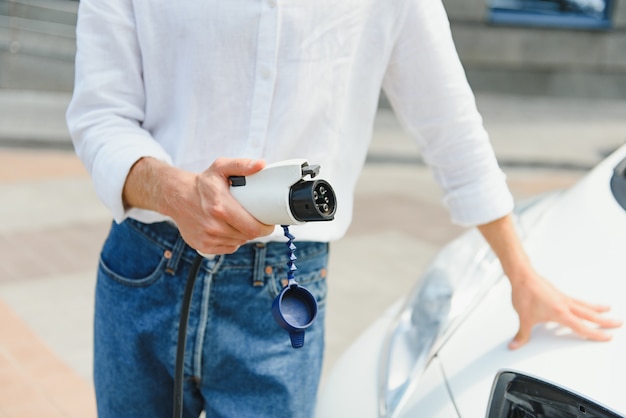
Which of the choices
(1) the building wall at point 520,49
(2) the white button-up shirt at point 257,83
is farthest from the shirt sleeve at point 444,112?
(1) the building wall at point 520,49

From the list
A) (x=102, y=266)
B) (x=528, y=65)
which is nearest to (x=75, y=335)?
(x=102, y=266)

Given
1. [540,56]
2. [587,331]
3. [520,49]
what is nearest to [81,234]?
[587,331]

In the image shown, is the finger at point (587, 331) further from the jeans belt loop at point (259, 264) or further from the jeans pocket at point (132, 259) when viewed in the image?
the jeans pocket at point (132, 259)

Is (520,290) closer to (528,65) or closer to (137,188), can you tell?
(137,188)

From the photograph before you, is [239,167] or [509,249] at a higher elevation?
[239,167]

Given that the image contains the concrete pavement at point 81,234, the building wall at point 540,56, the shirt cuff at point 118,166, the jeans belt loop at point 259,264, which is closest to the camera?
the shirt cuff at point 118,166

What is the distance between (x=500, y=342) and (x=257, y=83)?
0.72 m

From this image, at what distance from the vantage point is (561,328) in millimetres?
1527

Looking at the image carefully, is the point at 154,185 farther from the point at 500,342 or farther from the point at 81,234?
the point at 81,234

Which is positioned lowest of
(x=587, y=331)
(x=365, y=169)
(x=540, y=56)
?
(x=365, y=169)

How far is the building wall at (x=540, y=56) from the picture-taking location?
11.6 metres

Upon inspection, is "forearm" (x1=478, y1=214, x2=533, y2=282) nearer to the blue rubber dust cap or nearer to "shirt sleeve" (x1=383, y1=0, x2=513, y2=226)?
"shirt sleeve" (x1=383, y1=0, x2=513, y2=226)

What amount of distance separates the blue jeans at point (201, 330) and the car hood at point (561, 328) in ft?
1.09

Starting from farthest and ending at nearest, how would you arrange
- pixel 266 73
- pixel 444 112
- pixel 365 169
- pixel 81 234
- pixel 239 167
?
1. pixel 365 169
2. pixel 81 234
3. pixel 444 112
4. pixel 266 73
5. pixel 239 167
